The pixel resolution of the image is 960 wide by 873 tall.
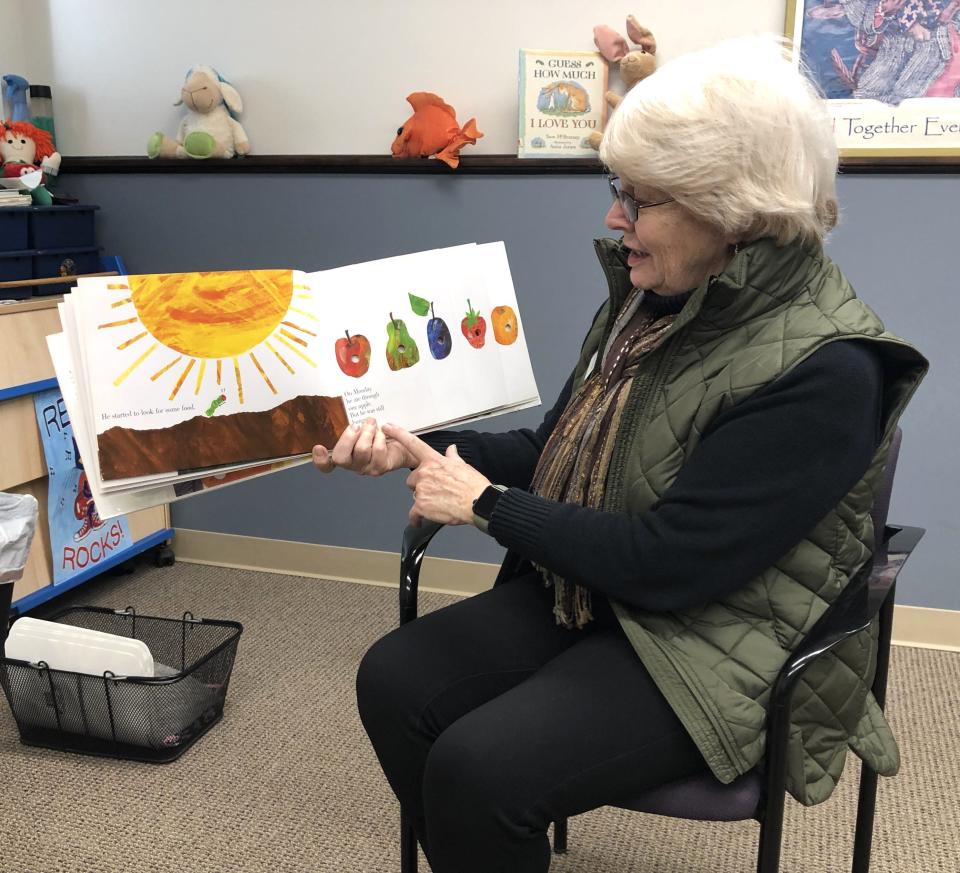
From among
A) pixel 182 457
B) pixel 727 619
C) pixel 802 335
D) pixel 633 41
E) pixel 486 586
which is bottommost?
pixel 486 586

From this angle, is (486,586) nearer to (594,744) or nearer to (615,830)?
(615,830)

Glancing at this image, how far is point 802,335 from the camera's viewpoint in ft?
3.79

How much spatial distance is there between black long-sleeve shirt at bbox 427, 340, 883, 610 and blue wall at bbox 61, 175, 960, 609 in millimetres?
1320

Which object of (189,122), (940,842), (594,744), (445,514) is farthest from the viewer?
(189,122)

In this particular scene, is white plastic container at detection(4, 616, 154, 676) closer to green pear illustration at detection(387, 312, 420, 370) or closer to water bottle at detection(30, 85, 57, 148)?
green pear illustration at detection(387, 312, 420, 370)

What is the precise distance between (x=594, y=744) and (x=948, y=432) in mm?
1591

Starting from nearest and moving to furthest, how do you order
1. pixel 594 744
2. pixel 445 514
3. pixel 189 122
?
pixel 594 744
pixel 445 514
pixel 189 122

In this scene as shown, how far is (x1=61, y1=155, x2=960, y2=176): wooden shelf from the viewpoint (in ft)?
7.45

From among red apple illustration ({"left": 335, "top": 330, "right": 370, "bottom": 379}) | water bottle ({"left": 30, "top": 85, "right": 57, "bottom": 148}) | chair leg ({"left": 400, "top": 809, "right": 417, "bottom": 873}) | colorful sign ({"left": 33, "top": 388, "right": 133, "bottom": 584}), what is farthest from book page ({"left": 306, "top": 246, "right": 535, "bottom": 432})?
water bottle ({"left": 30, "top": 85, "right": 57, "bottom": 148})

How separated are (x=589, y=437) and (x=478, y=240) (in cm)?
136

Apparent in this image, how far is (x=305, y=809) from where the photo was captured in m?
1.86

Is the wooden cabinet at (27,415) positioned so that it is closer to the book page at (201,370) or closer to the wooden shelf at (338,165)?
the wooden shelf at (338,165)

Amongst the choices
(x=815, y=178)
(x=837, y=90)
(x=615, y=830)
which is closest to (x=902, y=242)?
(x=837, y=90)

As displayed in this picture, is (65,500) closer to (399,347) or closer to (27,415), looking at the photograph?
(27,415)
